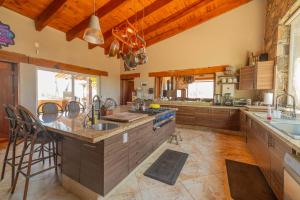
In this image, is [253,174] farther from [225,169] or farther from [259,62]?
[259,62]

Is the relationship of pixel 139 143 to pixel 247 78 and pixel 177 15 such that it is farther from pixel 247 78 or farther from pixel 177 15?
pixel 177 15

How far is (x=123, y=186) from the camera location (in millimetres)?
1852

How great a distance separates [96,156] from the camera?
1.48 meters

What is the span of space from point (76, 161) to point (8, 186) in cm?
105

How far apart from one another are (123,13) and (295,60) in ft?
14.7

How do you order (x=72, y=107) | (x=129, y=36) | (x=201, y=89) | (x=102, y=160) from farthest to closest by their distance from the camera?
1. (x=201, y=89)
2. (x=72, y=107)
3. (x=129, y=36)
4. (x=102, y=160)

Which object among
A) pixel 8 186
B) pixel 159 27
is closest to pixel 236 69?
pixel 159 27

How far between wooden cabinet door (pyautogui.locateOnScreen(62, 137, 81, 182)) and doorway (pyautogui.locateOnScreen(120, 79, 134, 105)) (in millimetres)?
5656

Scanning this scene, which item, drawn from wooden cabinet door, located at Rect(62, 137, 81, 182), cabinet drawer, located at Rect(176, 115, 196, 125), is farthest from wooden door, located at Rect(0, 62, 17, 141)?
cabinet drawer, located at Rect(176, 115, 196, 125)

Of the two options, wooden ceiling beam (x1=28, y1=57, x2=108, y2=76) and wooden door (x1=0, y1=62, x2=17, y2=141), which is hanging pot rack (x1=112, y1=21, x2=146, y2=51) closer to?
wooden ceiling beam (x1=28, y1=57, x2=108, y2=76)

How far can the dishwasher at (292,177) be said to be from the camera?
42.6 inches

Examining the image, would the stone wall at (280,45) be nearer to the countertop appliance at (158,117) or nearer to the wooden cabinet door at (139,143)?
the countertop appliance at (158,117)

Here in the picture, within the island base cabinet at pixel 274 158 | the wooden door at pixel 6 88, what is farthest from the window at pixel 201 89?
the wooden door at pixel 6 88

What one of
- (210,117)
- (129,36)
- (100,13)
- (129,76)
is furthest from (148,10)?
(210,117)
